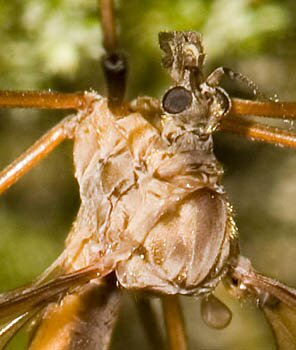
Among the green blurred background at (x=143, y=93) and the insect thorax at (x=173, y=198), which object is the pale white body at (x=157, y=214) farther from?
the green blurred background at (x=143, y=93)

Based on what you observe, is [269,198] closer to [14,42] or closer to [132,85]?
[132,85]

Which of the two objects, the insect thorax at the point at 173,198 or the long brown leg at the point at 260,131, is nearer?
the insect thorax at the point at 173,198

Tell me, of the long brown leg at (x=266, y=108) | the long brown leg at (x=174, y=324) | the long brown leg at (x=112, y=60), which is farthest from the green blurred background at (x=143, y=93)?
the long brown leg at (x=266, y=108)

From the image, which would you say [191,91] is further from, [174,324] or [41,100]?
[174,324]

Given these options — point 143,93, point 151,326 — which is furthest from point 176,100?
point 151,326

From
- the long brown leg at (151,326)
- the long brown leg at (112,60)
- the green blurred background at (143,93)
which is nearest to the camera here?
the long brown leg at (112,60)

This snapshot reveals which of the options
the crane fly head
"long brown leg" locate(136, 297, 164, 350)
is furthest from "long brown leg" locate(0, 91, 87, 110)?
"long brown leg" locate(136, 297, 164, 350)
